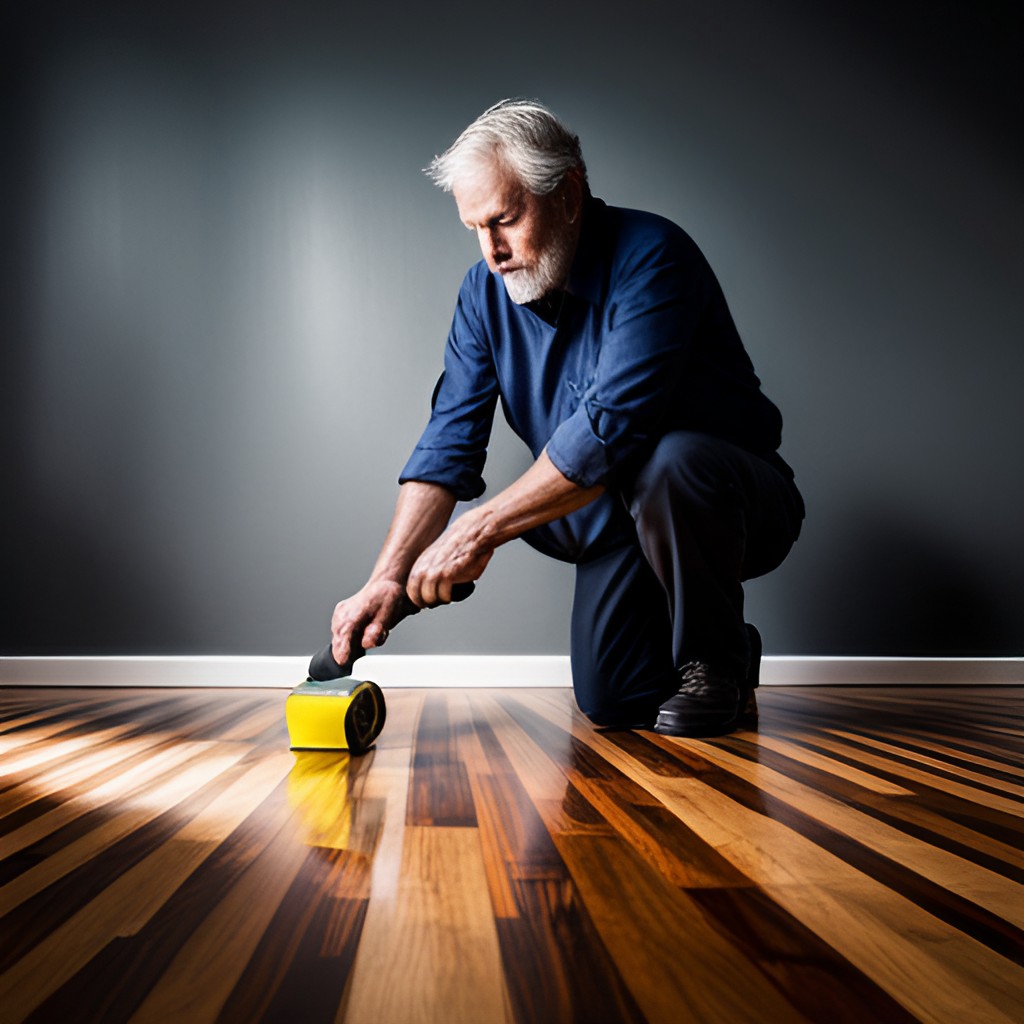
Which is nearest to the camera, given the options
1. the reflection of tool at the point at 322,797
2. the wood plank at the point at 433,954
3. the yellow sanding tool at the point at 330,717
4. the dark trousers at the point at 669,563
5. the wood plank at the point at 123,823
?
the wood plank at the point at 433,954

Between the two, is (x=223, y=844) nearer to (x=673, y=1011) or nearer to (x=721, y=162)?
(x=673, y=1011)

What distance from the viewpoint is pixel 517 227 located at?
1.56 metres

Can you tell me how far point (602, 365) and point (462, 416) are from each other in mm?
383

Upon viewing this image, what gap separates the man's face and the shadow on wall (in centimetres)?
138

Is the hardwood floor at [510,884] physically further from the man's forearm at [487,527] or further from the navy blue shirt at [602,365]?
the navy blue shirt at [602,365]

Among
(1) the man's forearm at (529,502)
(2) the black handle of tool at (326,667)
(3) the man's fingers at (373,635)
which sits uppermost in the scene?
(1) the man's forearm at (529,502)

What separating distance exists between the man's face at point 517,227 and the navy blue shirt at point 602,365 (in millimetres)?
64

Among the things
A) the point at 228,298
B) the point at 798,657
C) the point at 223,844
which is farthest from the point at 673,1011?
the point at 228,298

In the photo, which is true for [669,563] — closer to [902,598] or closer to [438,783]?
[438,783]

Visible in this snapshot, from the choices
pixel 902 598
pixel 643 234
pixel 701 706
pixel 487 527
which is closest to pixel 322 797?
pixel 487 527

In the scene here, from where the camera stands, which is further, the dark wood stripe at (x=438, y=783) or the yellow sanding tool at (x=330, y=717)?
the yellow sanding tool at (x=330, y=717)

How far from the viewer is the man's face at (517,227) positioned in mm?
1535

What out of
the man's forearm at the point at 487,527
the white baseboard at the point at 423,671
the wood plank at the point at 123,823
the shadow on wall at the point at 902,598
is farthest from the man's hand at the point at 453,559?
the shadow on wall at the point at 902,598

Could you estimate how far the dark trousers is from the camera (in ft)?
4.97
